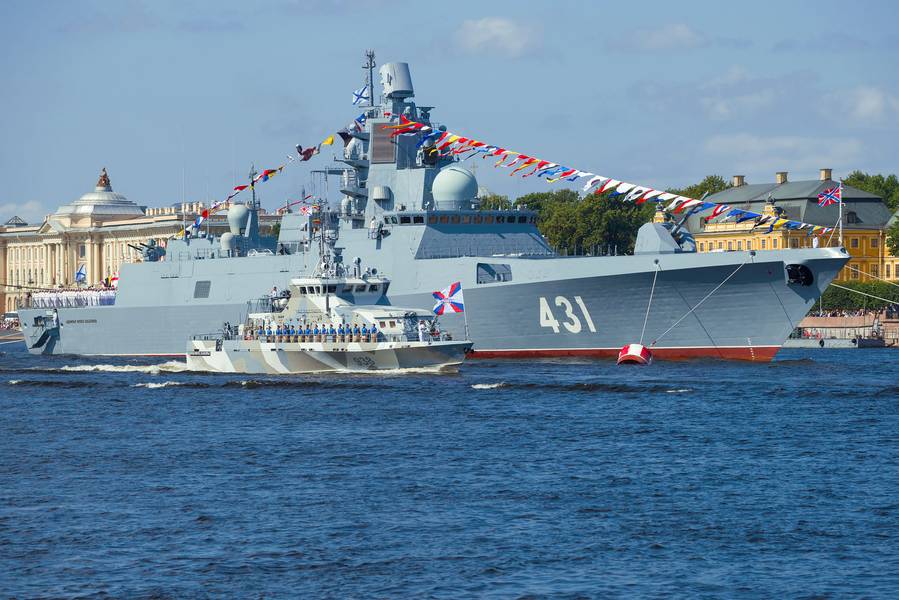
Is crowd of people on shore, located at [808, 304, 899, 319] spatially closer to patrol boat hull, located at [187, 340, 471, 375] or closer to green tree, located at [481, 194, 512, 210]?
green tree, located at [481, 194, 512, 210]

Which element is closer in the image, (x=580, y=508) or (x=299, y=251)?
(x=580, y=508)

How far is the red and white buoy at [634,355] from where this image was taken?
52.9m

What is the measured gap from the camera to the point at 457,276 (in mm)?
58625

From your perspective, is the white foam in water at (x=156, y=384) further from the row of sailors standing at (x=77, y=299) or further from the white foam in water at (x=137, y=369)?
the row of sailors standing at (x=77, y=299)

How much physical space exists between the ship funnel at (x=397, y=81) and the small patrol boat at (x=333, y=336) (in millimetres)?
14654

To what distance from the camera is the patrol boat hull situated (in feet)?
157

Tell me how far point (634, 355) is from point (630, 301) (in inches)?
101

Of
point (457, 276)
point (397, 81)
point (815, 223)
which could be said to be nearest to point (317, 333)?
point (457, 276)

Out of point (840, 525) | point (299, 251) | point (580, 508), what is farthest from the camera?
point (299, 251)

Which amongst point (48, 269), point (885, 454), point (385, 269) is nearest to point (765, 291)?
point (385, 269)

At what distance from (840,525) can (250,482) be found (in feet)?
38.0

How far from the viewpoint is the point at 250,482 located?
29188 millimetres

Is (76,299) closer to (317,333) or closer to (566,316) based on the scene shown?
(317,333)

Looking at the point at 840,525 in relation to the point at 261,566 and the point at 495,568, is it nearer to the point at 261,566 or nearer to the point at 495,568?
the point at 495,568
